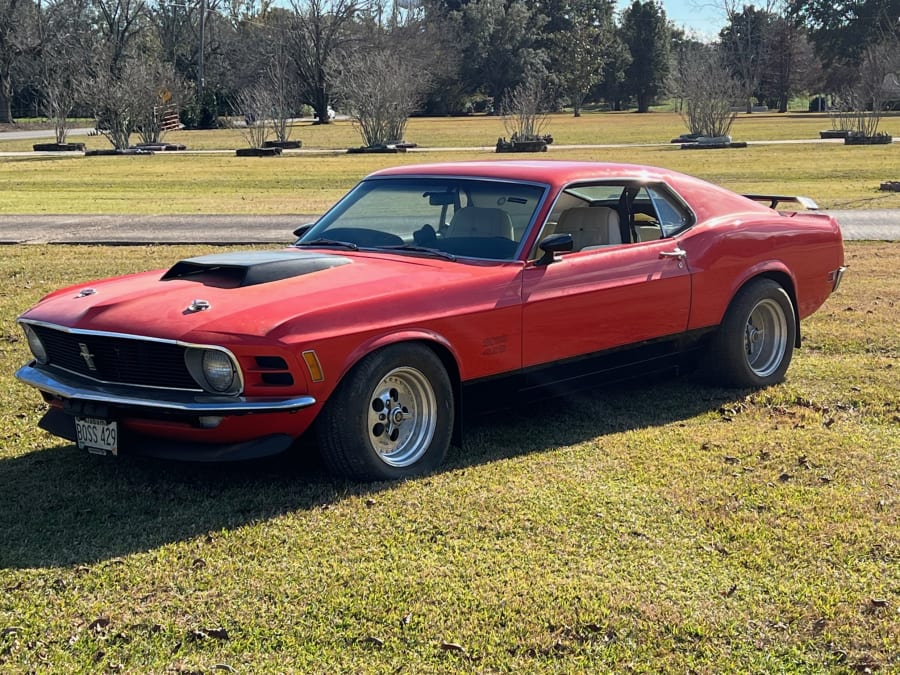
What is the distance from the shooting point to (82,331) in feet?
16.4

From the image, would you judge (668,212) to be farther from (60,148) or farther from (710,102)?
(60,148)

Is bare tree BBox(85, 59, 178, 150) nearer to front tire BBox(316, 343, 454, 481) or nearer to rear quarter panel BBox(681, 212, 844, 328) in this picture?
rear quarter panel BBox(681, 212, 844, 328)

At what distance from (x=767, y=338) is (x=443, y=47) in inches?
3272

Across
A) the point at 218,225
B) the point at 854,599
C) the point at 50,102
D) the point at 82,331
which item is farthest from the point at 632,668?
the point at 50,102

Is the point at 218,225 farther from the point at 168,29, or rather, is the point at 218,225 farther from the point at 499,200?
the point at 168,29

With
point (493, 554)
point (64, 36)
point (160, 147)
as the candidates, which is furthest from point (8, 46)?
point (493, 554)

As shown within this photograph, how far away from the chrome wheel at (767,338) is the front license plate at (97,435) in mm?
4155

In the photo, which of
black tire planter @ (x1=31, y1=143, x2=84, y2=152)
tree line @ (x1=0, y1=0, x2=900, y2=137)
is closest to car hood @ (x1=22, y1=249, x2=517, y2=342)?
black tire planter @ (x1=31, y1=143, x2=84, y2=152)

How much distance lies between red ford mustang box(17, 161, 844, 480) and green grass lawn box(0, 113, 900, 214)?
41.0 feet

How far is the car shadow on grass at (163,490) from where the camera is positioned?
4508 mm

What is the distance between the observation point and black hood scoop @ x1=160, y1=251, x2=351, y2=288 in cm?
532

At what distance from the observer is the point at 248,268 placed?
5.39 m

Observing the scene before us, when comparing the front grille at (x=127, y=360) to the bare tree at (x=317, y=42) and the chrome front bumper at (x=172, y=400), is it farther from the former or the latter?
the bare tree at (x=317, y=42)

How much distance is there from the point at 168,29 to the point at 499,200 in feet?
302
